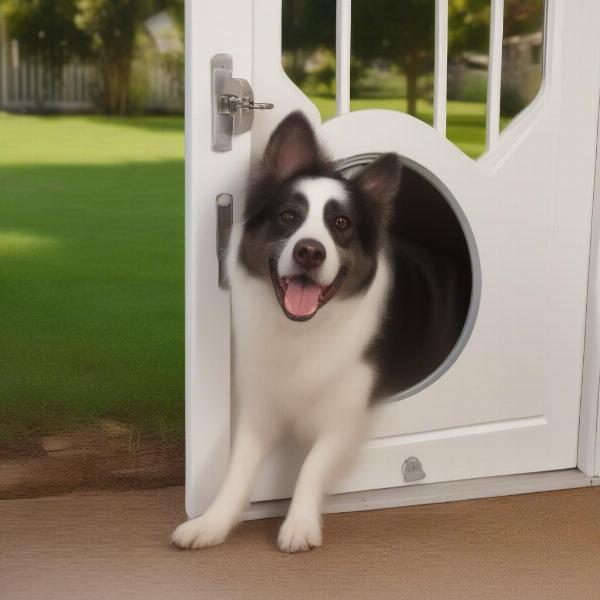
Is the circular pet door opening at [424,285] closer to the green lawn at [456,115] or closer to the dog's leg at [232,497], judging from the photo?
the green lawn at [456,115]

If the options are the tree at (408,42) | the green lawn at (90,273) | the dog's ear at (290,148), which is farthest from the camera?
the green lawn at (90,273)

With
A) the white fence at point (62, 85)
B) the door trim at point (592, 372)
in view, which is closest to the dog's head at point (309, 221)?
the door trim at point (592, 372)

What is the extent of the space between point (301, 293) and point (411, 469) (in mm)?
642

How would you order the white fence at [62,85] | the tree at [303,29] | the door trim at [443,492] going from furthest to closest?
the white fence at [62,85], the door trim at [443,492], the tree at [303,29]

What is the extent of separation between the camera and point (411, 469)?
2537mm

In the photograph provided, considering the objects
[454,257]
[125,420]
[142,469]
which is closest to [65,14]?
[125,420]

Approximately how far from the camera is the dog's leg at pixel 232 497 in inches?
87.4

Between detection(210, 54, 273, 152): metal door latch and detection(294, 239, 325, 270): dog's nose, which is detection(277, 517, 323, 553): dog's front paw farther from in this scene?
detection(210, 54, 273, 152): metal door latch

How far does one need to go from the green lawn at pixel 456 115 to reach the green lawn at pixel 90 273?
4.64ft

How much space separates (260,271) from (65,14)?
5.36m

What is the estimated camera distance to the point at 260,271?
2184mm

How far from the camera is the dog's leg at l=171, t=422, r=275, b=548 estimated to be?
2221 millimetres

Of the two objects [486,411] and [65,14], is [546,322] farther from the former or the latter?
[65,14]

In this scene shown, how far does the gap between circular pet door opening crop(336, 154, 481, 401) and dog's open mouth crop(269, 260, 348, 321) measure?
24 centimetres
